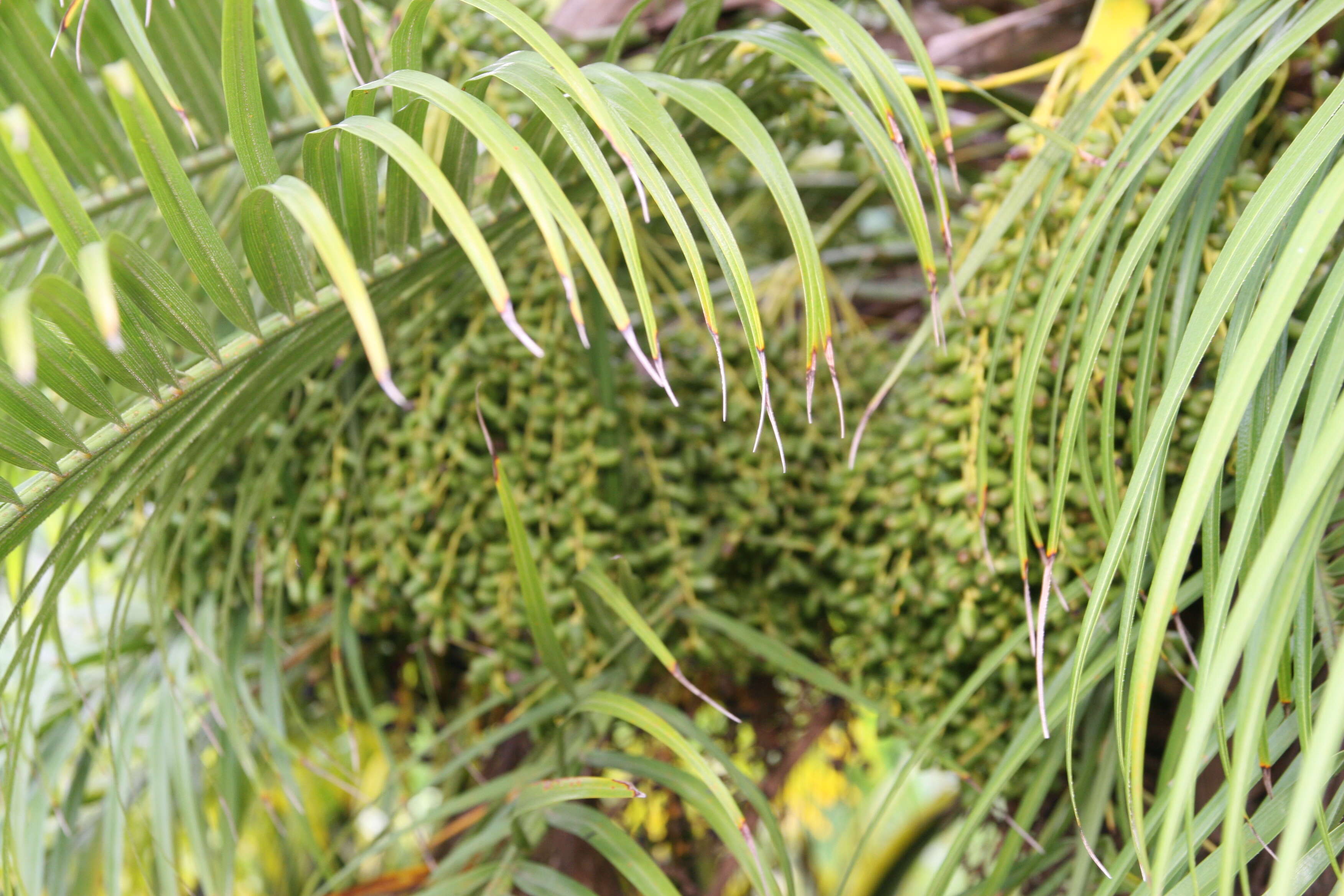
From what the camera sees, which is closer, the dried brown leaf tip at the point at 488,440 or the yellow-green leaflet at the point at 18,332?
the yellow-green leaflet at the point at 18,332

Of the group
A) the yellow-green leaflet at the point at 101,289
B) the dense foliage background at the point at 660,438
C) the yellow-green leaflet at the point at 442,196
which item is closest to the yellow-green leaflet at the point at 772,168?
the dense foliage background at the point at 660,438

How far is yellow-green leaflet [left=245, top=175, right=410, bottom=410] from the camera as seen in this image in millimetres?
312

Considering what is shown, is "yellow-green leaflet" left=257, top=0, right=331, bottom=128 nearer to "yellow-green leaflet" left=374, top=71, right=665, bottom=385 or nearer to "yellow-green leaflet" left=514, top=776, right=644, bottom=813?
"yellow-green leaflet" left=374, top=71, right=665, bottom=385

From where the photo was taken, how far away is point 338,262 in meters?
0.35

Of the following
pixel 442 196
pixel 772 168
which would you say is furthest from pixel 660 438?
pixel 442 196

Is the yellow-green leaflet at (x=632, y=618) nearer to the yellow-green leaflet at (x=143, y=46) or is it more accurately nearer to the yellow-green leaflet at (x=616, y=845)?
the yellow-green leaflet at (x=616, y=845)

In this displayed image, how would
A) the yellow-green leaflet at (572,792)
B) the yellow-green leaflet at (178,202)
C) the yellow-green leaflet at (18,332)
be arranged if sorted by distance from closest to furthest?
the yellow-green leaflet at (18,332) < the yellow-green leaflet at (178,202) < the yellow-green leaflet at (572,792)

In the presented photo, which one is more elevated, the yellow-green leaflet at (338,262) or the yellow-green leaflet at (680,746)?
the yellow-green leaflet at (338,262)

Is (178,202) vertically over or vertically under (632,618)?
over

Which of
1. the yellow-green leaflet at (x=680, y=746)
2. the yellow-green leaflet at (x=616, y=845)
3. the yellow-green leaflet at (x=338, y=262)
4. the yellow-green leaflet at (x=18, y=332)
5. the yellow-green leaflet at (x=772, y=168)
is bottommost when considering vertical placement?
the yellow-green leaflet at (x=616, y=845)

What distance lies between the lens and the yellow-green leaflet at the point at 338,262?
31cm

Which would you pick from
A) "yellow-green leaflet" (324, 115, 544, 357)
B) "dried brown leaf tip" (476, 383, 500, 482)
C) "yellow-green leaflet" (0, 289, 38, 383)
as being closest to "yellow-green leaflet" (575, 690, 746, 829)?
Answer: "dried brown leaf tip" (476, 383, 500, 482)

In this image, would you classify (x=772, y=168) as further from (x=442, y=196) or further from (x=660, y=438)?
(x=660, y=438)

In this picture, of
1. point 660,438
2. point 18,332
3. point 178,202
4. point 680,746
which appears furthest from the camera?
point 660,438
